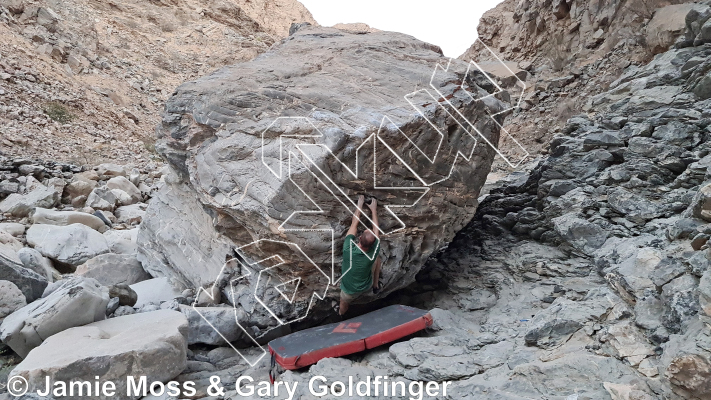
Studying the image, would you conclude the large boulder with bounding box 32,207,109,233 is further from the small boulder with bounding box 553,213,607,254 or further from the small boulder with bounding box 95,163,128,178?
the small boulder with bounding box 553,213,607,254

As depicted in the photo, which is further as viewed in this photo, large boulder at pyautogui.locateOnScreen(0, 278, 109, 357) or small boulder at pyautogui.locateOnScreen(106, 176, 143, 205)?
small boulder at pyautogui.locateOnScreen(106, 176, 143, 205)

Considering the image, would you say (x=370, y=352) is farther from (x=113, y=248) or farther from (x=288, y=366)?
(x=113, y=248)

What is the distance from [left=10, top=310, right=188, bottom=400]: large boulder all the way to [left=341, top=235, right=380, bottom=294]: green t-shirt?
1.28 m

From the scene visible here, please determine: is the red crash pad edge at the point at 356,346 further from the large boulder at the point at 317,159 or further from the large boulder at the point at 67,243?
the large boulder at the point at 67,243

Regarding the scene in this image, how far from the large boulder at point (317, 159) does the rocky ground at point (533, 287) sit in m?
0.32

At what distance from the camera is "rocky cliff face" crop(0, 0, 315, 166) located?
9625 millimetres

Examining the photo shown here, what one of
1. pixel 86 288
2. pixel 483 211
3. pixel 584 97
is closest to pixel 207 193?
pixel 86 288

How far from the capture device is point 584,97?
9.87 meters

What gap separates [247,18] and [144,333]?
2045cm

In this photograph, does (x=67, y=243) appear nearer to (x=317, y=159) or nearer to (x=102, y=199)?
(x=102, y=199)

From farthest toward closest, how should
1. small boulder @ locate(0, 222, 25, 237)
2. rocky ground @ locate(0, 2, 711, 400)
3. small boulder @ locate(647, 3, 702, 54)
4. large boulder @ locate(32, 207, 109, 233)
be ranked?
small boulder @ locate(647, 3, 702, 54)
large boulder @ locate(32, 207, 109, 233)
small boulder @ locate(0, 222, 25, 237)
rocky ground @ locate(0, 2, 711, 400)

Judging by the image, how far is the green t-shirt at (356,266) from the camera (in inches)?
143

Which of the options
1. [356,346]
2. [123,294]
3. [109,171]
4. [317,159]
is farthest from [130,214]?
[356,346]

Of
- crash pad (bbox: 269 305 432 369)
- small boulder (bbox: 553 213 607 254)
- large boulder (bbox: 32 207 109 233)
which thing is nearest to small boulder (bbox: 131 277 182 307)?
crash pad (bbox: 269 305 432 369)
